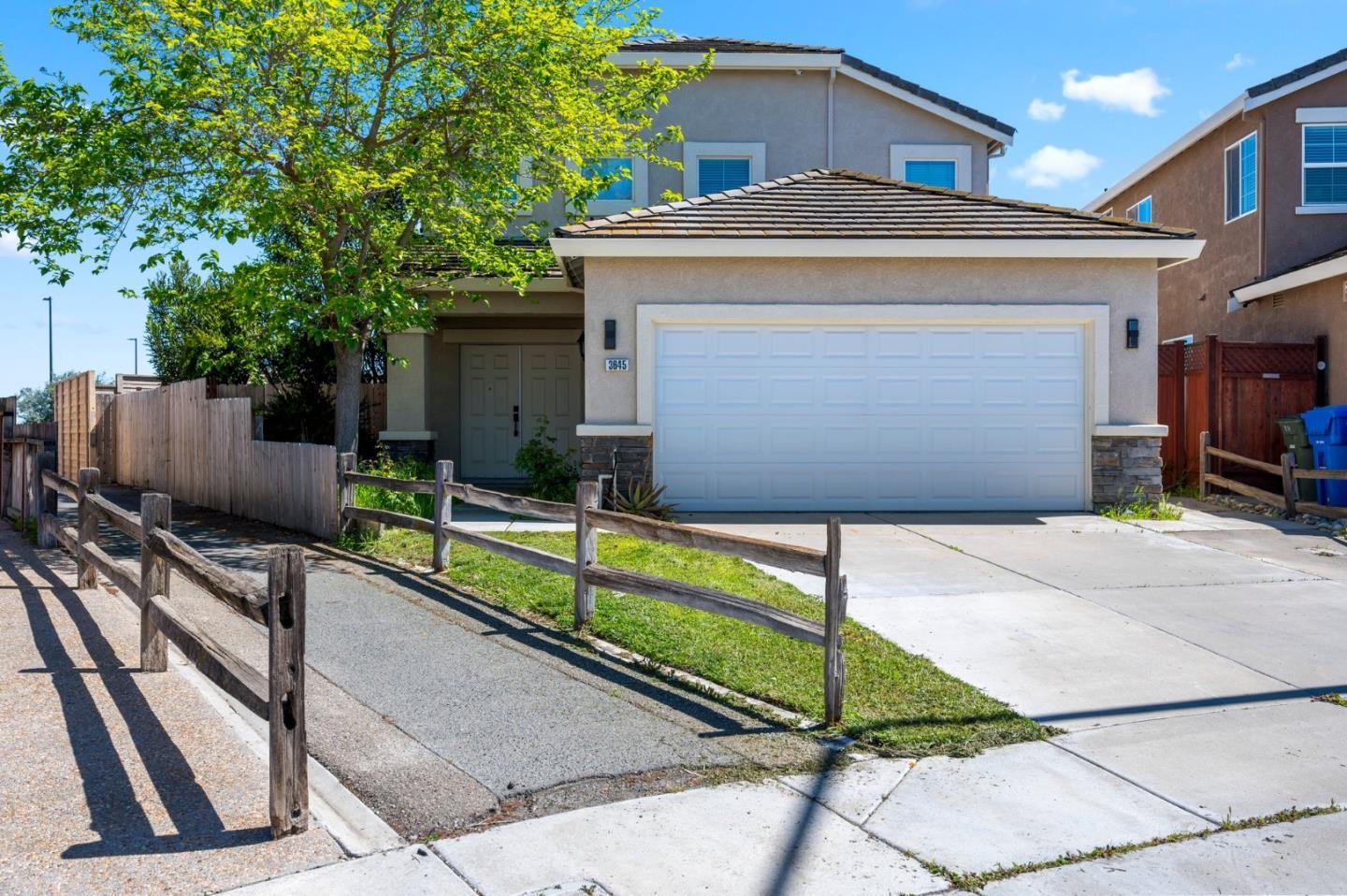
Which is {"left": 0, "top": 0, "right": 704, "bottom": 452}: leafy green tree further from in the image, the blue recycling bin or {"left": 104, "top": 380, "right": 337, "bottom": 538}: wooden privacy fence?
the blue recycling bin

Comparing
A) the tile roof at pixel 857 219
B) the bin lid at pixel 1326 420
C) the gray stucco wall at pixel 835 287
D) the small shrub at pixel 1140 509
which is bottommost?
the small shrub at pixel 1140 509

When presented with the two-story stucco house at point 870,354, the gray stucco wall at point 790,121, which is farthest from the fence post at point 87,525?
the gray stucco wall at point 790,121

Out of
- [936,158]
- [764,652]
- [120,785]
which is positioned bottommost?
[120,785]

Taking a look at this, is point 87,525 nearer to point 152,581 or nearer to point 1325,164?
point 152,581

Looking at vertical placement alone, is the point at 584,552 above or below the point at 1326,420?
below

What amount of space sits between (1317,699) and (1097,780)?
6.75ft

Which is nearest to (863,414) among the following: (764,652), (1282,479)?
(1282,479)

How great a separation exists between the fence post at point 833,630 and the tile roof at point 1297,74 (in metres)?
15.9

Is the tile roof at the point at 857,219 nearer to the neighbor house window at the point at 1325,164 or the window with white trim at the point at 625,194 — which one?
the window with white trim at the point at 625,194

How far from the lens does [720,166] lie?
18.7 m

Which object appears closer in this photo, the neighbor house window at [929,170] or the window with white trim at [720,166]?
the window with white trim at [720,166]

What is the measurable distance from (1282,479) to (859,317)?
20.4 feet

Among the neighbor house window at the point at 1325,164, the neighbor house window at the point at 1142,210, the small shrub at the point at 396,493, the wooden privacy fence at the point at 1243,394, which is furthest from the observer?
the neighbor house window at the point at 1142,210

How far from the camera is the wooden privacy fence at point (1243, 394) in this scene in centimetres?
1583
